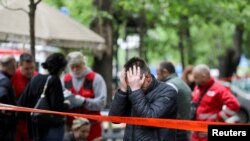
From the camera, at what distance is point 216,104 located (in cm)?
1103

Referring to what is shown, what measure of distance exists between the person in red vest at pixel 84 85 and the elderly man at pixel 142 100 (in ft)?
10.3

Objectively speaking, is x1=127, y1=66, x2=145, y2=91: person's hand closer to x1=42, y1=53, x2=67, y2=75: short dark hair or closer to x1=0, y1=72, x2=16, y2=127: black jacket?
x1=42, y1=53, x2=67, y2=75: short dark hair

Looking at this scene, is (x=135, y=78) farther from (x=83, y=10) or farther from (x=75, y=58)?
(x=83, y=10)

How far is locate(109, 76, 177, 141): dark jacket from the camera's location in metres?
6.98

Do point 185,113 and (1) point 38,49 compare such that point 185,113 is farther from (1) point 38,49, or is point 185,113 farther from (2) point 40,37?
(1) point 38,49

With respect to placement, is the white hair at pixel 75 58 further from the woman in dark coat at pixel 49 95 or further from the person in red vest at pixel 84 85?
the woman in dark coat at pixel 49 95

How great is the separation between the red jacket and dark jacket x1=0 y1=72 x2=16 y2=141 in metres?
3.03

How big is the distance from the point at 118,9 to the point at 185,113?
27.7ft

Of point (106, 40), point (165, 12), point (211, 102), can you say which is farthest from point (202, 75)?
point (165, 12)

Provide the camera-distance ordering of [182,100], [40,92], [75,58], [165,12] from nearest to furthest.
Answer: [40,92], [75,58], [182,100], [165,12]

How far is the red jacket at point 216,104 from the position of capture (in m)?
10.9

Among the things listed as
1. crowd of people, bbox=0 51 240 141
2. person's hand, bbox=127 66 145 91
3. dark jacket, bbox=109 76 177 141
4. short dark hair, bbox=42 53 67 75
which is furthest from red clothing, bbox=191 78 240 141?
person's hand, bbox=127 66 145 91

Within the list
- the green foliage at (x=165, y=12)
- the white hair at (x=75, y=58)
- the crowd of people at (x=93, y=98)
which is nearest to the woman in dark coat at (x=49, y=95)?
the crowd of people at (x=93, y=98)

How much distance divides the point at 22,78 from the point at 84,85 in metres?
0.97
